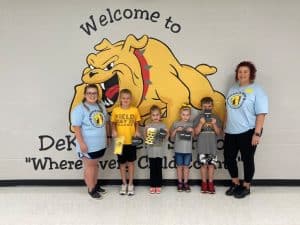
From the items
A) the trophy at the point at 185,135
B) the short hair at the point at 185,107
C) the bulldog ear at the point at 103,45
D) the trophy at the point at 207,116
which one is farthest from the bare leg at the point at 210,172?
the bulldog ear at the point at 103,45

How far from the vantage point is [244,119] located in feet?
13.1

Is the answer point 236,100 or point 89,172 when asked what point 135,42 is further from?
point 89,172

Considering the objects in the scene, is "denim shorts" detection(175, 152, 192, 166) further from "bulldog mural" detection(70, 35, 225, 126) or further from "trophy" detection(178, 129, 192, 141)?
"bulldog mural" detection(70, 35, 225, 126)

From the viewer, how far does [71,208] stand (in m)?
3.82

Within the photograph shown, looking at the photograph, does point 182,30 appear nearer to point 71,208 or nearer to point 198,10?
point 198,10

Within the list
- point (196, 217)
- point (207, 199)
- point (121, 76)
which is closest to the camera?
point (196, 217)

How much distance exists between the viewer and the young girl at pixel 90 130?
3947 millimetres

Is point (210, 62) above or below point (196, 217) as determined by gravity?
above

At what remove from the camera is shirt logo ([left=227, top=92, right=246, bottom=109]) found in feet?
13.1

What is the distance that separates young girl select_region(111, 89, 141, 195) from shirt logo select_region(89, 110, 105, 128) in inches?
6.8

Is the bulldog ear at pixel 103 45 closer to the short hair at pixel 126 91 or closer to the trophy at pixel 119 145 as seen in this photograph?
the short hair at pixel 126 91

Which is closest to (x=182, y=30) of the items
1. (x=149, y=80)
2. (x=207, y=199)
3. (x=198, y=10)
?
(x=198, y=10)

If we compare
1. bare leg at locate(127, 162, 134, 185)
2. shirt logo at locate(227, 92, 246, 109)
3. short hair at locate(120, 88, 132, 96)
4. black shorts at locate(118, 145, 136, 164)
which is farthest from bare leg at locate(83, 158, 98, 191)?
shirt logo at locate(227, 92, 246, 109)

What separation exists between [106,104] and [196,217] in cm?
158
